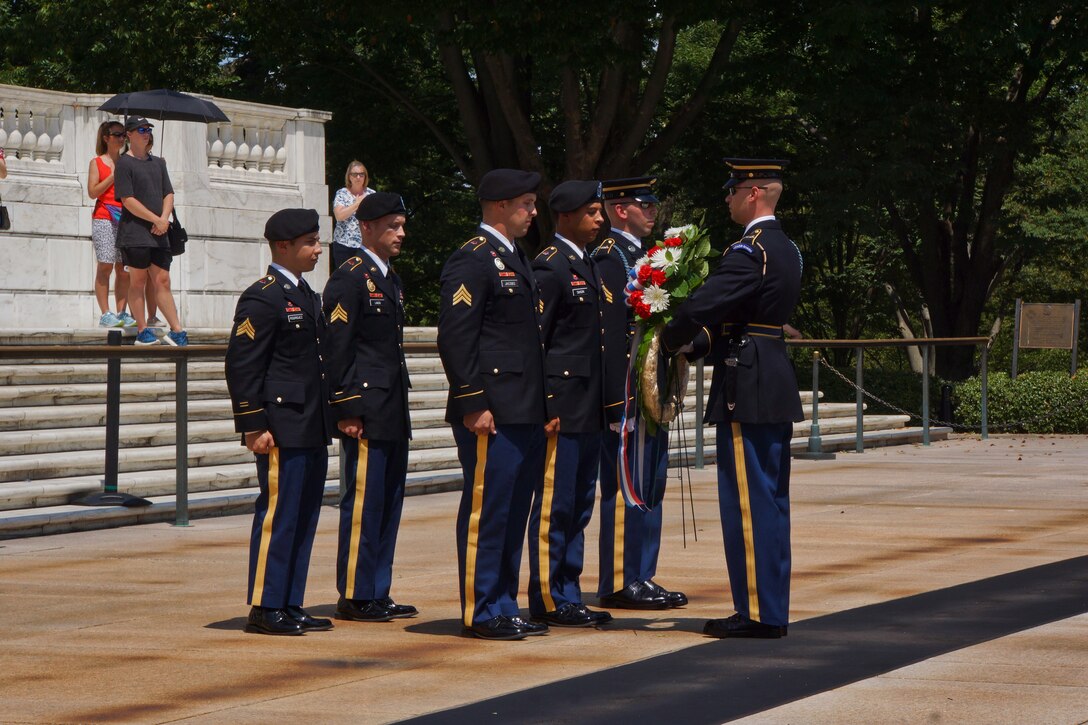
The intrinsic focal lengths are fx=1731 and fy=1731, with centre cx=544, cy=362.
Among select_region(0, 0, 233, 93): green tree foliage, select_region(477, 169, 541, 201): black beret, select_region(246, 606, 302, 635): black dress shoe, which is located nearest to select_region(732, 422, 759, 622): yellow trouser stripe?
select_region(477, 169, 541, 201): black beret

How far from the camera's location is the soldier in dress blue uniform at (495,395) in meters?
7.54

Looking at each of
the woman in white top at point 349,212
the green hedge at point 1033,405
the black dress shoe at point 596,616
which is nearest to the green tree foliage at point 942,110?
the green hedge at point 1033,405

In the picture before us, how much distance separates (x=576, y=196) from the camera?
8.06 m

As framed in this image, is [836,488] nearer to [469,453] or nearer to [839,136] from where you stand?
[469,453]

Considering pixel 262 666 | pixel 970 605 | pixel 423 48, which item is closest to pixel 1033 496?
pixel 970 605

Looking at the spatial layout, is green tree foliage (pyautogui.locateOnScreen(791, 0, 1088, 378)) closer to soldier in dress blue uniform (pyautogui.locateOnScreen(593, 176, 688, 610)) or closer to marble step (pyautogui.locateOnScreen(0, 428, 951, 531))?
marble step (pyautogui.locateOnScreen(0, 428, 951, 531))

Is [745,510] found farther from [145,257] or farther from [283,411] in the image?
[145,257]

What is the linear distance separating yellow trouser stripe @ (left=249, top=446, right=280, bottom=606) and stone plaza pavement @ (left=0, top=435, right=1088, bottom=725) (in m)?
0.24

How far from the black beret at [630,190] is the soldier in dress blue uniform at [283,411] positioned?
→ 155cm

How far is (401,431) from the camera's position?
8344 millimetres

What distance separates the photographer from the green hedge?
23094 millimetres

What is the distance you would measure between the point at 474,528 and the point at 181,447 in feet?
17.6

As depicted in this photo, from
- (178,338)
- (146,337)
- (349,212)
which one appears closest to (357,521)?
(178,338)

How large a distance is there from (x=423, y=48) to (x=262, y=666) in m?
23.4
